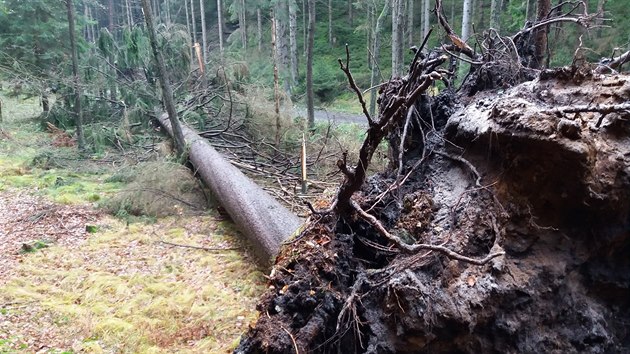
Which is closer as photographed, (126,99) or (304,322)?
(304,322)

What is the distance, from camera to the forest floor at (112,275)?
4312 mm

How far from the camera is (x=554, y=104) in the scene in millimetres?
2863

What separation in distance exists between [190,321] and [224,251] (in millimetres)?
1689

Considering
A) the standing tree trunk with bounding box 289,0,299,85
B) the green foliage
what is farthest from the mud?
the standing tree trunk with bounding box 289,0,299,85

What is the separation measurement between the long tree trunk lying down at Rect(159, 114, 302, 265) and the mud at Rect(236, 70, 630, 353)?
6.80 ft

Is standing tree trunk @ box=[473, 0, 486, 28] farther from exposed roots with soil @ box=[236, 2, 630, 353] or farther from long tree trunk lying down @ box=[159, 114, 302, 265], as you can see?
exposed roots with soil @ box=[236, 2, 630, 353]

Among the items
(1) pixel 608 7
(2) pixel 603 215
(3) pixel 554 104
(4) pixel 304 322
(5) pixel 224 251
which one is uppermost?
(1) pixel 608 7

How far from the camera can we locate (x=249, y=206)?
5.79 m

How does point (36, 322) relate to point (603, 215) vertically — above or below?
below

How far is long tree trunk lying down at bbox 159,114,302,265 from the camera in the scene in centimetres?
498

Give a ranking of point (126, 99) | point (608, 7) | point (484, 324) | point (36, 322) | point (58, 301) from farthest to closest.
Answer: point (608, 7) < point (126, 99) < point (58, 301) < point (36, 322) < point (484, 324)

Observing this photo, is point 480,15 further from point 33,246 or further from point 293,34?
point 33,246

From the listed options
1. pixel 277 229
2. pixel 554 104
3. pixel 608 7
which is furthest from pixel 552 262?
pixel 608 7

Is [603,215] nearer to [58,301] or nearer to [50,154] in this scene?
[58,301]
